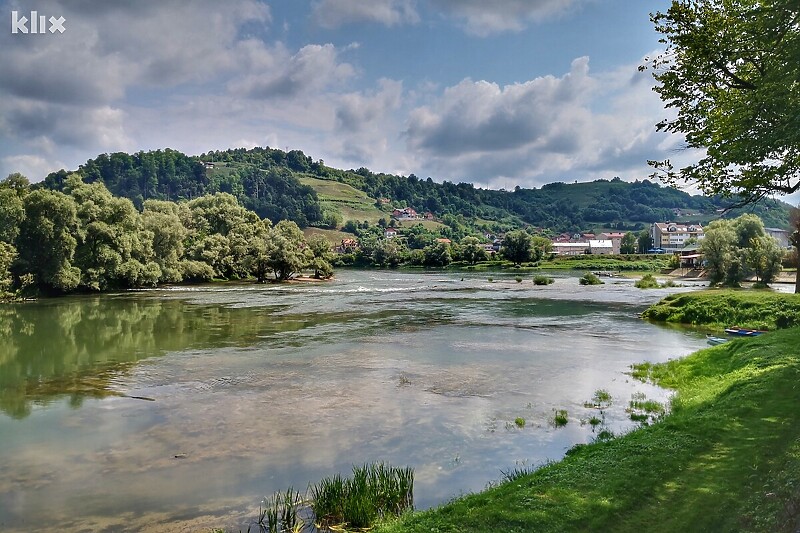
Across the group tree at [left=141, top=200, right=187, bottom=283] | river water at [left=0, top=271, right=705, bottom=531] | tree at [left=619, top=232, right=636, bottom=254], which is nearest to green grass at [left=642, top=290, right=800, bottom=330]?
river water at [left=0, top=271, right=705, bottom=531]

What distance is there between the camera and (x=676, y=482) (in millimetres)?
9828

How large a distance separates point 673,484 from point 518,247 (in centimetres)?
13523

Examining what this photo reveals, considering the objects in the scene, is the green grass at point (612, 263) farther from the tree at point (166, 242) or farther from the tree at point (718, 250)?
the tree at point (166, 242)

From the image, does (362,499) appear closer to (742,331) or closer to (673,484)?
(673,484)

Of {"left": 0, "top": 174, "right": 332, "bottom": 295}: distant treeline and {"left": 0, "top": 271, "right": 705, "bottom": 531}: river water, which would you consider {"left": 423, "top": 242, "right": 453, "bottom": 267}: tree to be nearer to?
{"left": 0, "top": 174, "right": 332, "bottom": 295}: distant treeline

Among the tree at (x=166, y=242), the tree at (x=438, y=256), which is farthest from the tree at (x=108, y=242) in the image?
the tree at (x=438, y=256)

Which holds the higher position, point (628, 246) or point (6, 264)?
point (628, 246)

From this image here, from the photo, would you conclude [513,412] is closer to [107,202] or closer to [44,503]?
[44,503]

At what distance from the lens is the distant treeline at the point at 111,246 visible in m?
63.3

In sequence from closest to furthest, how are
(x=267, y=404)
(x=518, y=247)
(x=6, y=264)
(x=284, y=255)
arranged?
(x=267, y=404)
(x=6, y=264)
(x=284, y=255)
(x=518, y=247)

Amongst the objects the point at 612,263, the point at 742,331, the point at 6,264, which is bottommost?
the point at 742,331

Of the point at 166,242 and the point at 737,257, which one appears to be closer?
the point at 737,257

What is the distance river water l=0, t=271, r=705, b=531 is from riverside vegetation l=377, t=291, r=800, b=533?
2661mm

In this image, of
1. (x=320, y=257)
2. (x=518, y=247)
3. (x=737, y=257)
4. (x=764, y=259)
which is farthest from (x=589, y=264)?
(x=320, y=257)
